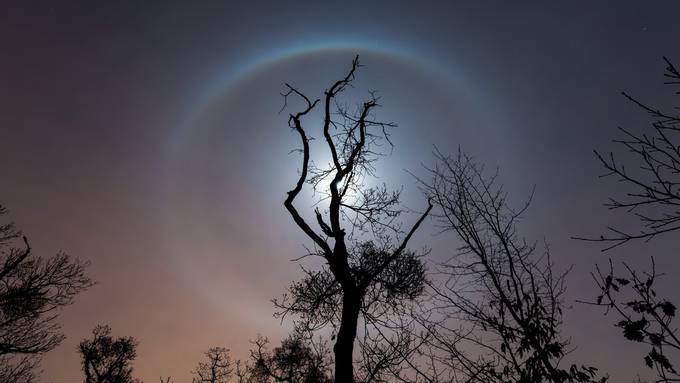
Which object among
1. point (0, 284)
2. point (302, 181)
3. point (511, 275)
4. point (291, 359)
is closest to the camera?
point (511, 275)

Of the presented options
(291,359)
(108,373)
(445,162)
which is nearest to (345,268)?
(445,162)

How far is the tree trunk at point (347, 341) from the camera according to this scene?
599 cm

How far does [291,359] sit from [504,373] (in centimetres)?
2151

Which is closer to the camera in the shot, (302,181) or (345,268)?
(345,268)

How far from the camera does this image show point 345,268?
7020mm

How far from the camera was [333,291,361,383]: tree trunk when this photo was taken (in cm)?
599

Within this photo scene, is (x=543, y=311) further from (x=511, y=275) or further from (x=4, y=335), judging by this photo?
(x=4, y=335)

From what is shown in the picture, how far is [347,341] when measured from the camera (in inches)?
245

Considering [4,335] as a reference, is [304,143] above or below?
above

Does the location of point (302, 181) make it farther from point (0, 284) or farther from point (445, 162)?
point (0, 284)

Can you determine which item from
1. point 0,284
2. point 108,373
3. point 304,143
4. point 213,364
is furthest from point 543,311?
point 213,364

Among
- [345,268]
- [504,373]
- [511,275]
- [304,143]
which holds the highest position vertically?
[304,143]

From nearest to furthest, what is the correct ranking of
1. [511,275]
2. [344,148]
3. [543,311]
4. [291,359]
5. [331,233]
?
[543,311] → [511,275] → [331,233] → [344,148] → [291,359]

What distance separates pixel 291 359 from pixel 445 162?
21.0 m
